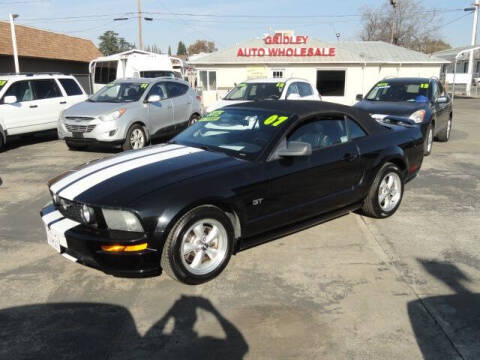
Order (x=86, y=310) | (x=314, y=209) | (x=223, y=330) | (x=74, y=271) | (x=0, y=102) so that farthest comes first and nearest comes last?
(x=0, y=102), (x=314, y=209), (x=74, y=271), (x=86, y=310), (x=223, y=330)

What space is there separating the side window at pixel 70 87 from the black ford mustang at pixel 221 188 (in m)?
8.23

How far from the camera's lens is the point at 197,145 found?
15.2 ft

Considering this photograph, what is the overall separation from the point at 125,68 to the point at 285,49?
9.35 meters

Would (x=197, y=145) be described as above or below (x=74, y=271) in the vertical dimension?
above

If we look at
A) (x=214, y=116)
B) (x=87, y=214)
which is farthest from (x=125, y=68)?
(x=87, y=214)

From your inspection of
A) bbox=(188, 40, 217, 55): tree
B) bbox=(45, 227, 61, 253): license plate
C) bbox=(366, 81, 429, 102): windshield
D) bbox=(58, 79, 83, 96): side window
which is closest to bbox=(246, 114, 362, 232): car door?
bbox=(45, 227, 61, 253): license plate

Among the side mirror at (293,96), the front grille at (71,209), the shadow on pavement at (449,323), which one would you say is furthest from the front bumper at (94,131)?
the shadow on pavement at (449,323)

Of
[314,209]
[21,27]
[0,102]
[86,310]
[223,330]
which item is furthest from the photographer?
[21,27]

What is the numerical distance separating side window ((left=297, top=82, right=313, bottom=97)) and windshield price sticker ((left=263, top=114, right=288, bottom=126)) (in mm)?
7370

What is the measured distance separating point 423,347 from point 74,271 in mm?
3031

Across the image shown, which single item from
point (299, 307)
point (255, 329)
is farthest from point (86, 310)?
point (299, 307)

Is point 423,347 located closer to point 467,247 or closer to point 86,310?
point 467,247

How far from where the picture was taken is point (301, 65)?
2439 cm

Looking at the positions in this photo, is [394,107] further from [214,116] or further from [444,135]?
[214,116]
